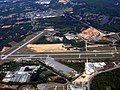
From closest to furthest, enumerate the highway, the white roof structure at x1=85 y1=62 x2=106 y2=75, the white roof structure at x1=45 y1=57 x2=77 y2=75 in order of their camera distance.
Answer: the white roof structure at x1=85 y1=62 x2=106 y2=75 → the white roof structure at x1=45 y1=57 x2=77 y2=75 → the highway

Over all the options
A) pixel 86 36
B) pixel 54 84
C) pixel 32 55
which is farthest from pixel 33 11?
pixel 54 84

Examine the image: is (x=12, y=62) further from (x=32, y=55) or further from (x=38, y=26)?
(x=38, y=26)

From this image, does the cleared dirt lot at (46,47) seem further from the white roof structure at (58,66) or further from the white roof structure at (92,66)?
the white roof structure at (92,66)

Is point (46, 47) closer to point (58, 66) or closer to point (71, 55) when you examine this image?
point (71, 55)

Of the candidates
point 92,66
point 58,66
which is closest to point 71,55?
point 58,66

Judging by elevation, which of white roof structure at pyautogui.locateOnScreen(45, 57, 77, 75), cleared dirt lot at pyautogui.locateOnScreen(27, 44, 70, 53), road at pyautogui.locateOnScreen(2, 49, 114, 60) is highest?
white roof structure at pyautogui.locateOnScreen(45, 57, 77, 75)

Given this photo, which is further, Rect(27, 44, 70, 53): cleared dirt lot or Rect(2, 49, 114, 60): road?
Rect(27, 44, 70, 53): cleared dirt lot

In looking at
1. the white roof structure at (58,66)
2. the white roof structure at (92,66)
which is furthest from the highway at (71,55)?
the white roof structure at (92,66)

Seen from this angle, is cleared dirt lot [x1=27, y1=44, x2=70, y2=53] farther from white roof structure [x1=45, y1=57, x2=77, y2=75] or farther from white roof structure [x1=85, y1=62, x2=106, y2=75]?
white roof structure [x1=85, y1=62, x2=106, y2=75]

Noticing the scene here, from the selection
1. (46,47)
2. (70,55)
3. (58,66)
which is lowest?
(46,47)

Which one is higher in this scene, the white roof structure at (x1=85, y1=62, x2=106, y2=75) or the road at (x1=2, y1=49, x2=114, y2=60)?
the white roof structure at (x1=85, y1=62, x2=106, y2=75)

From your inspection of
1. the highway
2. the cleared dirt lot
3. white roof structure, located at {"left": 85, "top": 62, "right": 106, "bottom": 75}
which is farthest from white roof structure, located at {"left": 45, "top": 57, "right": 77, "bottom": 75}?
the cleared dirt lot
